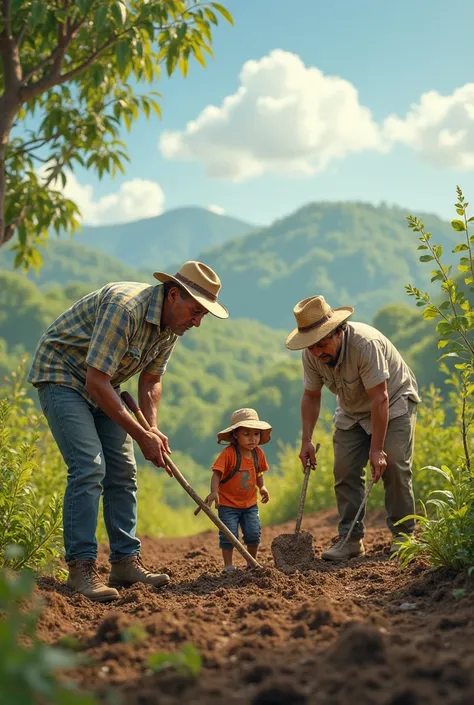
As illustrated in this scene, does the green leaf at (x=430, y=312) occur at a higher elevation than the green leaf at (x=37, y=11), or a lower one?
lower

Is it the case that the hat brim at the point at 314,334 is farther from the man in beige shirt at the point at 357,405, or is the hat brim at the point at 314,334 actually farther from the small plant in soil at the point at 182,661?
the small plant in soil at the point at 182,661

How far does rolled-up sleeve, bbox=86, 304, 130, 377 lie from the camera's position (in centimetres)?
397

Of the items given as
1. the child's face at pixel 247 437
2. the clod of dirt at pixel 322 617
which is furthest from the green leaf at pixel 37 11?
the clod of dirt at pixel 322 617

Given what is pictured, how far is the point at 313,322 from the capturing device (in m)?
4.70

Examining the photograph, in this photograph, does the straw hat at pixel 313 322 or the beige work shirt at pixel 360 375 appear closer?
the straw hat at pixel 313 322

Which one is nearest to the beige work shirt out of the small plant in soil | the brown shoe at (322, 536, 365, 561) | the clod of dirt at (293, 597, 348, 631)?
the brown shoe at (322, 536, 365, 561)

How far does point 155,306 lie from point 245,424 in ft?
4.42

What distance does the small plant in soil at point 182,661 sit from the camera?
2.05m

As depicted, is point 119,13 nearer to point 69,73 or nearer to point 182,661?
point 69,73

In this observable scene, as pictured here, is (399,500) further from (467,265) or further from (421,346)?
(421,346)

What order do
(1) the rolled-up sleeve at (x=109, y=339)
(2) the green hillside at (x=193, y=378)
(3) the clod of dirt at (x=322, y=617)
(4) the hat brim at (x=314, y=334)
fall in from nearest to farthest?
(3) the clod of dirt at (x=322, y=617) < (1) the rolled-up sleeve at (x=109, y=339) < (4) the hat brim at (x=314, y=334) < (2) the green hillside at (x=193, y=378)

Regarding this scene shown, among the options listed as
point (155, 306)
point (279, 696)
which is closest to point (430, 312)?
point (155, 306)

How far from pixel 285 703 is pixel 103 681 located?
56 cm

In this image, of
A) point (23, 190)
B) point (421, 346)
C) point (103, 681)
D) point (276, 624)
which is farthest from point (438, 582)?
point (421, 346)
